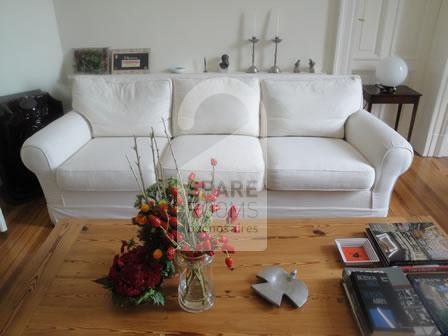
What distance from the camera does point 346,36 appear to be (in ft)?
9.08

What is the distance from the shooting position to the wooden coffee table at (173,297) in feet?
3.22

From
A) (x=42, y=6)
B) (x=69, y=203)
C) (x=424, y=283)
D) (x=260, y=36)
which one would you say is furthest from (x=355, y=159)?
(x=42, y=6)

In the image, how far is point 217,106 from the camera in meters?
2.18

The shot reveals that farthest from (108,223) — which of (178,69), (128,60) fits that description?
(128,60)

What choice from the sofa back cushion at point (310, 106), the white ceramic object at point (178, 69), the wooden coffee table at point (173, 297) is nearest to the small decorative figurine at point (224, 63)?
the white ceramic object at point (178, 69)

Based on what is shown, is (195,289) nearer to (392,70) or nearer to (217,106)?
(217,106)

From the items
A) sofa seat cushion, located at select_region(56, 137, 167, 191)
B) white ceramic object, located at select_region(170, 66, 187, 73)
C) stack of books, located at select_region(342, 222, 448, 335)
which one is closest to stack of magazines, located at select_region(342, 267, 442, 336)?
stack of books, located at select_region(342, 222, 448, 335)

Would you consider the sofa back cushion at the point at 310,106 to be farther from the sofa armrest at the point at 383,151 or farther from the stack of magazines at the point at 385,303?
the stack of magazines at the point at 385,303

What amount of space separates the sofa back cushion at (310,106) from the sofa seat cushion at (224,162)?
0.93ft

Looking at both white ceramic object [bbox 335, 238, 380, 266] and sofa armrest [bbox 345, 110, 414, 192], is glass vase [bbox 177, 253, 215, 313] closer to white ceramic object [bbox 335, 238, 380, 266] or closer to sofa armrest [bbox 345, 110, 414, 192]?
white ceramic object [bbox 335, 238, 380, 266]

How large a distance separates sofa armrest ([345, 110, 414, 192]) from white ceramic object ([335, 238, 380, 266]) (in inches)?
26.2

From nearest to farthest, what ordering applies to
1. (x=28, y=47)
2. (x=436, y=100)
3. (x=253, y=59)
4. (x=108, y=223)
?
(x=108, y=223) → (x=28, y=47) → (x=436, y=100) → (x=253, y=59)

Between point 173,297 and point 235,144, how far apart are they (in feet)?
3.81

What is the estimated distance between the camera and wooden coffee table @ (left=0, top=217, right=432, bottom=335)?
980mm
